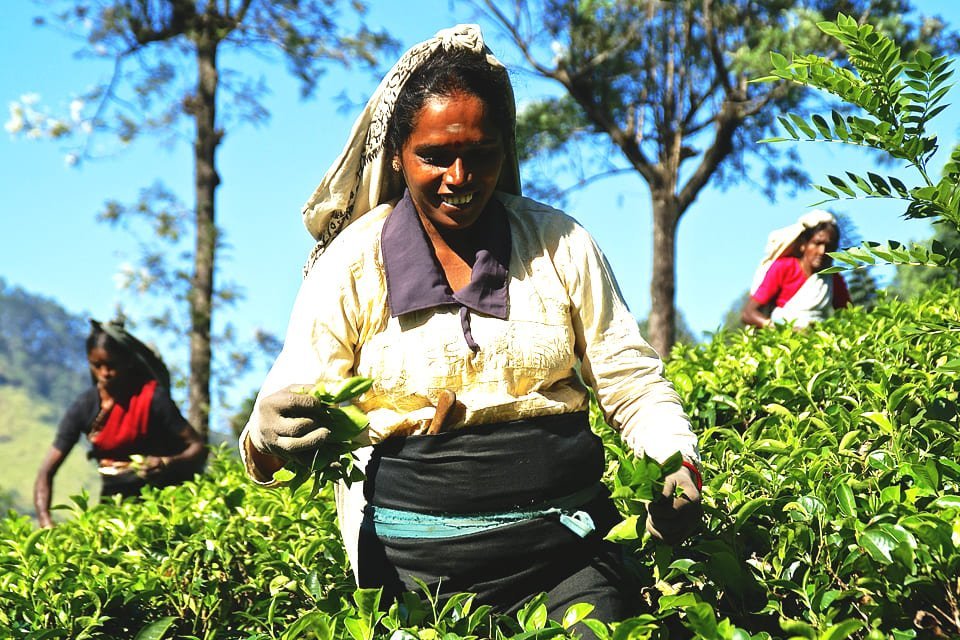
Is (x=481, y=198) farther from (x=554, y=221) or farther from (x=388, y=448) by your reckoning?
(x=388, y=448)

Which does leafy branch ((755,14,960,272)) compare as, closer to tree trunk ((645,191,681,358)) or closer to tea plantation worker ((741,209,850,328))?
tea plantation worker ((741,209,850,328))

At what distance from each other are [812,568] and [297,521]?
1.75 m

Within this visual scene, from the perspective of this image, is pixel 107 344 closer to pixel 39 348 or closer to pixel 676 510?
pixel 676 510

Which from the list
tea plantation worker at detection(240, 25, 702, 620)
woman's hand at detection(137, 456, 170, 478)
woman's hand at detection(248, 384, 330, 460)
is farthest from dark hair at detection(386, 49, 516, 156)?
woman's hand at detection(137, 456, 170, 478)

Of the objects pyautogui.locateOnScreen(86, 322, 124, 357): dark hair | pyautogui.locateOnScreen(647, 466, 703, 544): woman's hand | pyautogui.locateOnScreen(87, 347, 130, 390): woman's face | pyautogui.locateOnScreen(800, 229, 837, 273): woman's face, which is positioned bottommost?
pyautogui.locateOnScreen(87, 347, 130, 390): woman's face

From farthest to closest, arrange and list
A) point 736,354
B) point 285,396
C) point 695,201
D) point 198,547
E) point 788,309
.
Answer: point 695,201 < point 788,309 < point 736,354 < point 198,547 < point 285,396

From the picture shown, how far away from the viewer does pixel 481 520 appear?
230cm

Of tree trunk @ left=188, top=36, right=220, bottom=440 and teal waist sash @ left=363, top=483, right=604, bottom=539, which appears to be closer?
teal waist sash @ left=363, top=483, right=604, bottom=539

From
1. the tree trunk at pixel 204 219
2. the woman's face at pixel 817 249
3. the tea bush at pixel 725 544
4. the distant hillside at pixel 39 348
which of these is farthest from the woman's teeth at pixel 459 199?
the distant hillside at pixel 39 348

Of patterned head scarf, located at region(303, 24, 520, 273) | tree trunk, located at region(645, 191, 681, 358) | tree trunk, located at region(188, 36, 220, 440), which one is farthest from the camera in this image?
tree trunk, located at region(645, 191, 681, 358)

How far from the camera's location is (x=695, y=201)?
14.2m

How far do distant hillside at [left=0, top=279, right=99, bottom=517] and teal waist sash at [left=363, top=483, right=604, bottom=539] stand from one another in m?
117

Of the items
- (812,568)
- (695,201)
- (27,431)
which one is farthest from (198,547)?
(27,431)

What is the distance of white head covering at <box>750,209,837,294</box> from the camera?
769cm
